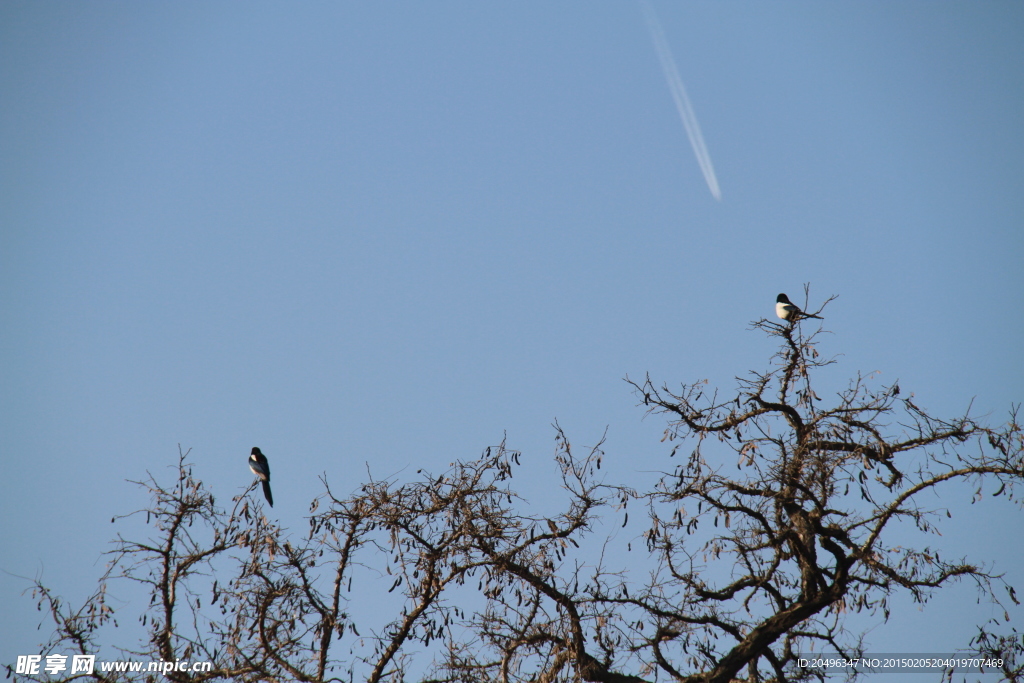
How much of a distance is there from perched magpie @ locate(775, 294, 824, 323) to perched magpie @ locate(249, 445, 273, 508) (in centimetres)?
756

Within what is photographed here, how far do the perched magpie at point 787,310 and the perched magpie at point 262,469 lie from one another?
756 cm

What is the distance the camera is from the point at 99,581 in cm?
887

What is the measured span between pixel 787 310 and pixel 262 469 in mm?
8093

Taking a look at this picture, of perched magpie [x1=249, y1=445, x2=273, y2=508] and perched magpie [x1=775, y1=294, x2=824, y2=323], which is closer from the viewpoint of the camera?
perched magpie [x1=775, y1=294, x2=824, y2=323]

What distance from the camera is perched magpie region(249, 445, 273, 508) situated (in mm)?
12320

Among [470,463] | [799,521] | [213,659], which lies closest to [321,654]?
[213,659]

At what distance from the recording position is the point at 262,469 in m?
12.5

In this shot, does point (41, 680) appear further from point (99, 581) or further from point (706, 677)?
point (706, 677)

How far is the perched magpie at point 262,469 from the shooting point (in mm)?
12320

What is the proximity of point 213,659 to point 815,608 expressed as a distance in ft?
20.2

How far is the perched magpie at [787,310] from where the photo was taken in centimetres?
877

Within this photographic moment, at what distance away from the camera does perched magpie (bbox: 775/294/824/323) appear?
8773 mm

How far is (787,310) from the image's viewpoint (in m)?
12.6

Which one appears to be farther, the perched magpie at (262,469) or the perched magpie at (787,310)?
the perched magpie at (262,469)
